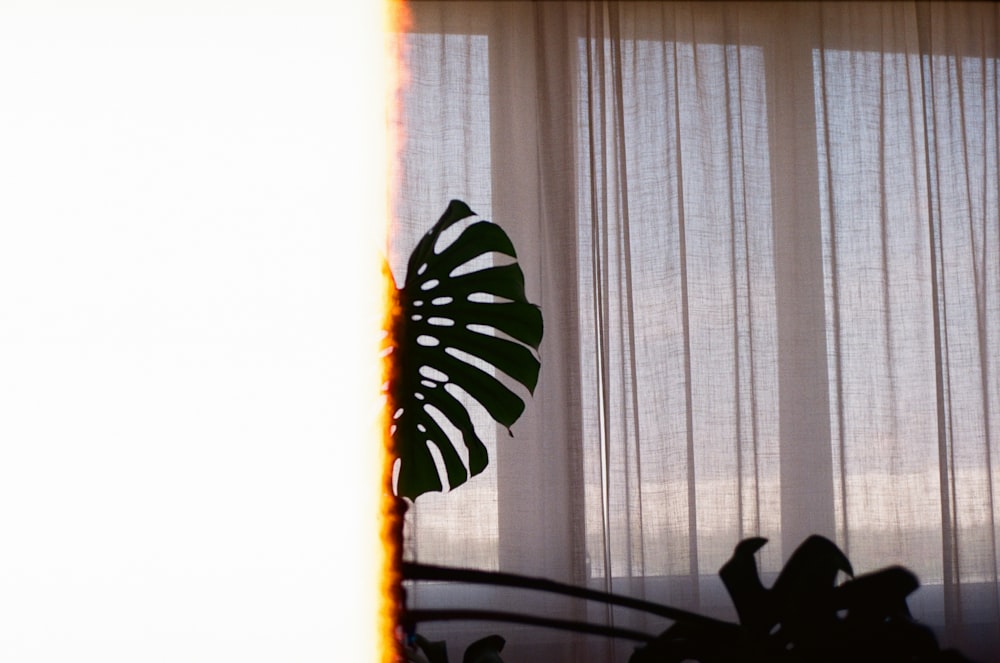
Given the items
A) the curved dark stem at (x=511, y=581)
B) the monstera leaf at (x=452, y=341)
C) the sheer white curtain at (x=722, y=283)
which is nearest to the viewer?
the curved dark stem at (x=511, y=581)

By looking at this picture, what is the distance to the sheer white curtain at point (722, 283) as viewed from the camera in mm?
1948

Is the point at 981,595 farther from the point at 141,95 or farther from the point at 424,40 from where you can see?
the point at 141,95

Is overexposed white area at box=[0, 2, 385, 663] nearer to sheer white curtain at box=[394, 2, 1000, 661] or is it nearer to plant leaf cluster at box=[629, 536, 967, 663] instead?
plant leaf cluster at box=[629, 536, 967, 663]

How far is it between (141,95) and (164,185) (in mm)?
51

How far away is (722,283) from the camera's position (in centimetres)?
203

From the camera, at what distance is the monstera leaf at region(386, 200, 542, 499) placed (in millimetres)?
991

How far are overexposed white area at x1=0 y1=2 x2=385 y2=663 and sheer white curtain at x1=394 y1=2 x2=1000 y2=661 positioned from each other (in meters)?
1.44

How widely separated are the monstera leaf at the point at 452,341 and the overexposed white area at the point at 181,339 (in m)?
0.48

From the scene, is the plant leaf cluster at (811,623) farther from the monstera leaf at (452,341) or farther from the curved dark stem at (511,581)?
the monstera leaf at (452,341)

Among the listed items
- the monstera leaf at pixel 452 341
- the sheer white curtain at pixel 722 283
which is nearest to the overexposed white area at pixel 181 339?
the monstera leaf at pixel 452 341

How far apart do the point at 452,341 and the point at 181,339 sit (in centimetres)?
58

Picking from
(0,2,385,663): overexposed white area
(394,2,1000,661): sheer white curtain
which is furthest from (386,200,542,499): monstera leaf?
(394,2,1000,661): sheer white curtain

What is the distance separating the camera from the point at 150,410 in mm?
439

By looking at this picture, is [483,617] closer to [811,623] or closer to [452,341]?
[811,623]
